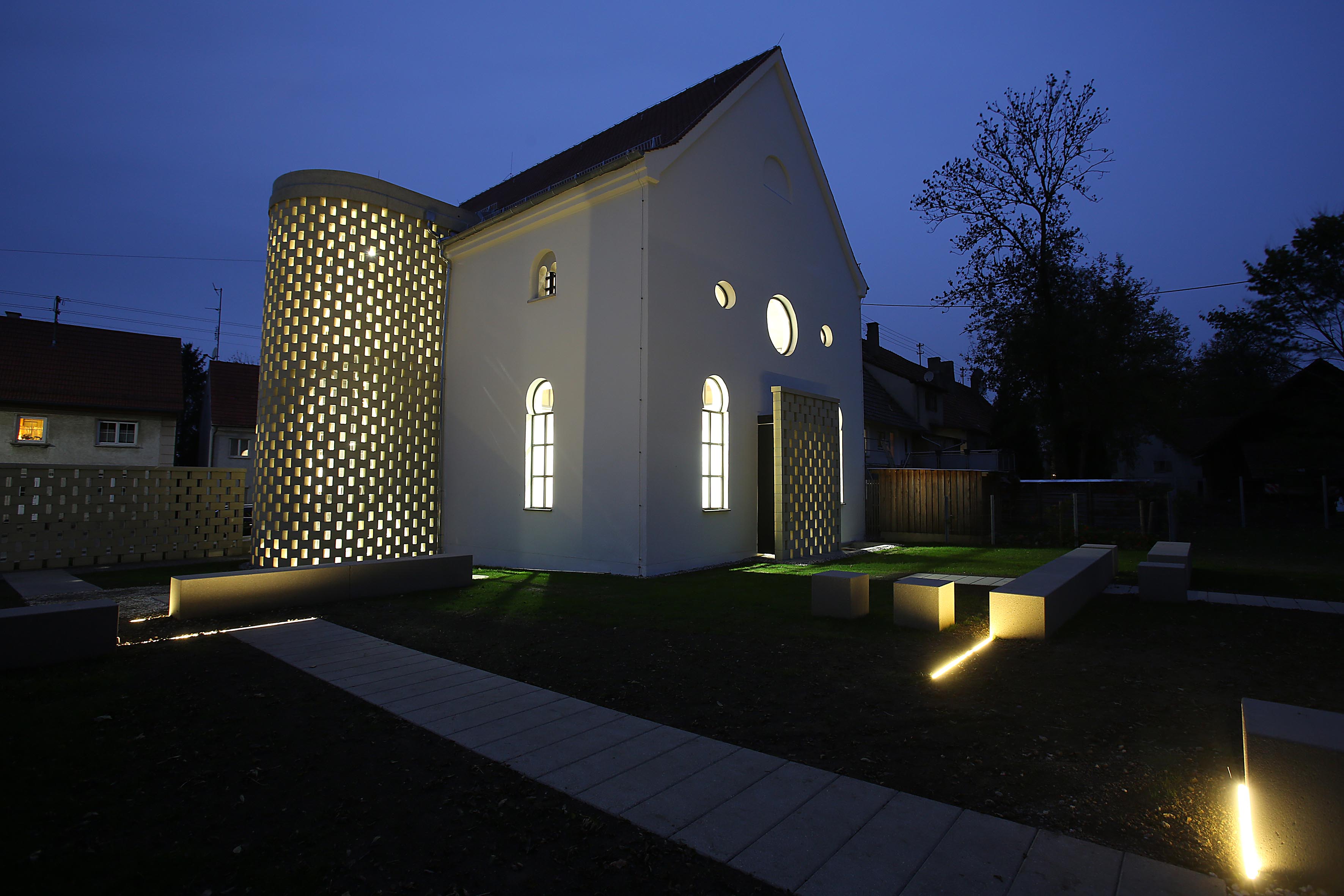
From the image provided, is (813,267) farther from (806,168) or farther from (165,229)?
(165,229)

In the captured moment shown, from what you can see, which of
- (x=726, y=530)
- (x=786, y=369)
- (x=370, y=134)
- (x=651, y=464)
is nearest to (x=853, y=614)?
(x=651, y=464)

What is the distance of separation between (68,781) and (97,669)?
2418 mm

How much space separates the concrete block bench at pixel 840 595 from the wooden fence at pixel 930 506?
36.5 ft

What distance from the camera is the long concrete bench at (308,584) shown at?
274 inches

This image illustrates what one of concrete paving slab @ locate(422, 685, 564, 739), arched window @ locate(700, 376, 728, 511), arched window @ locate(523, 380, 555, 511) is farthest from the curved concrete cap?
concrete paving slab @ locate(422, 685, 564, 739)

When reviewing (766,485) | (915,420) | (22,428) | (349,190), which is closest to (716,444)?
(766,485)

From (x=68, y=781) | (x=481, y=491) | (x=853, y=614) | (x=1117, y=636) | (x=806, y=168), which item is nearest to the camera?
(x=68, y=781)

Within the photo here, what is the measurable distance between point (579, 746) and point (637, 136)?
45.6ft

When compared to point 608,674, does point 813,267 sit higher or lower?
higher

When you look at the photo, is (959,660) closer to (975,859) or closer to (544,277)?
(975,859)

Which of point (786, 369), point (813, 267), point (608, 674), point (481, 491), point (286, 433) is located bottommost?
point (608, 674)

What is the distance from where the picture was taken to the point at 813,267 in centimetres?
1509

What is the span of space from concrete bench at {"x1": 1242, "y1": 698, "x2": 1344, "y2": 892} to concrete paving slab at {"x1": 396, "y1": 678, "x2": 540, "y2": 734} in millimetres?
3726

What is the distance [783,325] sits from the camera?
47.3ft
